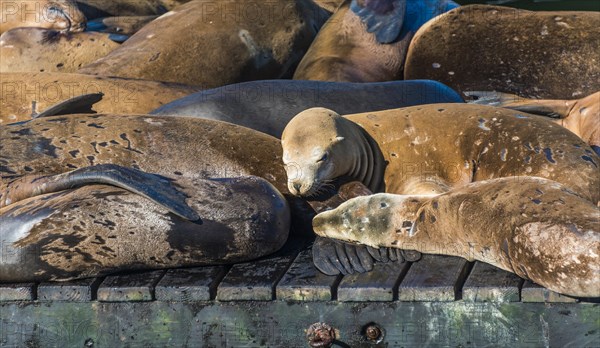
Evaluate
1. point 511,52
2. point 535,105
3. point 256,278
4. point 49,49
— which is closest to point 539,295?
point 256,278

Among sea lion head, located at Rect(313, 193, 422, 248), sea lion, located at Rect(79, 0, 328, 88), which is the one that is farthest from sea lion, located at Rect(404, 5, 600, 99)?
sea lion head, located at Rect(313, 193, 422, 248)

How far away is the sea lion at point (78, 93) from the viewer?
591 centimetres

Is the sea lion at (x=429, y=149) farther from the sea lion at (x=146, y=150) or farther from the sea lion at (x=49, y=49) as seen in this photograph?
the sea lion at (x=49, y=49)

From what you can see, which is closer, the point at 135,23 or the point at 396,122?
the point at 396,122

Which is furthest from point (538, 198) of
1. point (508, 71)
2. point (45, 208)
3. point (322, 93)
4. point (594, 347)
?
point (508, 71)

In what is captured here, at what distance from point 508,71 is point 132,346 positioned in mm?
3493

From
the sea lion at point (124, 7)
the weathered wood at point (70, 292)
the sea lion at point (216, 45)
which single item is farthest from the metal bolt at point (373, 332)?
the sea lion at point (124, 7)

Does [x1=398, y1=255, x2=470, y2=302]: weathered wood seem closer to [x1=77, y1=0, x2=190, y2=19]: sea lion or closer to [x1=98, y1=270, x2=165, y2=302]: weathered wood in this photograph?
[x1=98, y1=270, x2=165, y2=302]: weathered wood

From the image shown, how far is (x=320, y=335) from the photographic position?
396 centimetres

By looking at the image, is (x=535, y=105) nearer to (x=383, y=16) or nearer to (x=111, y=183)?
(x=383, y=16)

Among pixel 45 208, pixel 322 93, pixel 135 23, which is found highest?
pixel 45 208

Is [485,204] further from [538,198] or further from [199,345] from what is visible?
[199,345]

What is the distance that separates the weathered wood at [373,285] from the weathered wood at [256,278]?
0.27m

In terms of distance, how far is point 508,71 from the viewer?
675 centimetres
